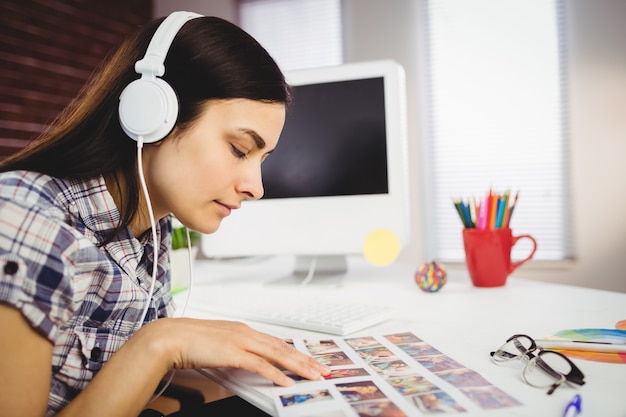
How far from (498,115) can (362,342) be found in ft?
7.04

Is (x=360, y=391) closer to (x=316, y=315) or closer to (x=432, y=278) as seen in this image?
(x=316, y=315)

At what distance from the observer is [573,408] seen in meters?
0.42

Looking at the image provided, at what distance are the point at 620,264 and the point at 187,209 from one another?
235cm

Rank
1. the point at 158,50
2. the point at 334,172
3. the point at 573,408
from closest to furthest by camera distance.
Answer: the point at 573,408, the point at 158,50, the point at 334,172

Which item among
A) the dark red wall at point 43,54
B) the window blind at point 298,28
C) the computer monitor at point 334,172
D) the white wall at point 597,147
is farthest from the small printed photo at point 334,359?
the window blind at point 298,28

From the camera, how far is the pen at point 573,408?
42 cm

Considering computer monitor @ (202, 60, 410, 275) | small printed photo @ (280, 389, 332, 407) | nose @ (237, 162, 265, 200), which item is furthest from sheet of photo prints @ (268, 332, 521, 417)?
computer monitor @ (202, 60, 410, 275)

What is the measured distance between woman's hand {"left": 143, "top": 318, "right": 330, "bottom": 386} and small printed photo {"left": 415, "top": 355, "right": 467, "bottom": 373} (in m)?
0.12

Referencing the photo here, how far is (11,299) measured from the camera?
47 centimetres

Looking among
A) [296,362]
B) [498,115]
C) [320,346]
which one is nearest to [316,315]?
[320,346]

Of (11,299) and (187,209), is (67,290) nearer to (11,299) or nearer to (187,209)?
(11,299)

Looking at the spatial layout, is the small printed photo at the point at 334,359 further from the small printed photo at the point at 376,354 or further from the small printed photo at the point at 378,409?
the small printed photo at the point at 378,409

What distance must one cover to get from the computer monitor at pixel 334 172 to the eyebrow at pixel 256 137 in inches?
17.5

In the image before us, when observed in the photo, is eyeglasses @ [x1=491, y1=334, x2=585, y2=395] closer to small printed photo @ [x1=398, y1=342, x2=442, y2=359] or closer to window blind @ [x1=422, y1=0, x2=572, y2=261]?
small printed photo @ [x1=398, y1=342, x2=442, y2=359]
